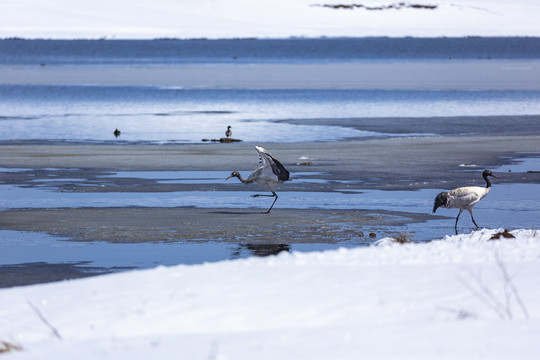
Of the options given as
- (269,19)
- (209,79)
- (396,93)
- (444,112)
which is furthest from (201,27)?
(444,112)

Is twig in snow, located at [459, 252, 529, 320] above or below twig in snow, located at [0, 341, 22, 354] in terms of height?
above

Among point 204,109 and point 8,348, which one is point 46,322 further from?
point 204,109

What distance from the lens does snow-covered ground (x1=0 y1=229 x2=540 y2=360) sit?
18.4 ft

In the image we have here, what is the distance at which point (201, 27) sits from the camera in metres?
160

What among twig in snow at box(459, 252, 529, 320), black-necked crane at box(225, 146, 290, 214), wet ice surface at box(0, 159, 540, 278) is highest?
twig in snow at box(459, 252, 529, 320)

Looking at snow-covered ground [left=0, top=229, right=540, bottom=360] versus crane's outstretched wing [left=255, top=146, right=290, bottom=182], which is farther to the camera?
crane's outstretched wing [left=255, top=146, right=290, bottom=182]

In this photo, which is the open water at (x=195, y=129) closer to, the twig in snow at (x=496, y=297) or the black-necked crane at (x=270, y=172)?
the black-necked crane at (x=270, y=172)

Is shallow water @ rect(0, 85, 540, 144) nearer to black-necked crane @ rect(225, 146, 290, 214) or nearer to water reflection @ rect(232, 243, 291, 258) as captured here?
black-necked crane @ rect(225, 146, 290, 214)

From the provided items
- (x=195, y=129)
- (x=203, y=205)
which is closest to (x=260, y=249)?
(x=203, y=205)

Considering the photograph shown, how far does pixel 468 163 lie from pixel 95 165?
8099 millimetres

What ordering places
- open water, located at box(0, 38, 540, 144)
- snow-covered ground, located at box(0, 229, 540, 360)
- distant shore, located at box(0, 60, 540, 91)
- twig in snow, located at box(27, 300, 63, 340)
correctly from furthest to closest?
distant shore, located at box(0, 60, 540, 91)
open water, located at box(0, 38, 540, 144)
twig in snow, located at box(27, 300, 63, 340)
snow-covered ground, located at box(0, 229, 540, 360)

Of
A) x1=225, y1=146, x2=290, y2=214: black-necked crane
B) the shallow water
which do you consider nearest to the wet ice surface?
x1=225, y1=146, x2=290, y2=214: black-necked crane

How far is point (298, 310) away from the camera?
6.52 metres

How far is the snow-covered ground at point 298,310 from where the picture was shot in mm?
5623
